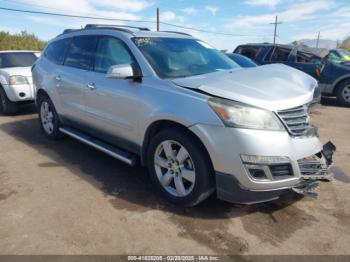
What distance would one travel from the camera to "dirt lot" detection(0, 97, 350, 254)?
279cm

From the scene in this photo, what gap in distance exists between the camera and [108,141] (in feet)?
14.3

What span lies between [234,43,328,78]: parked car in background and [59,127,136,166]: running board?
22.7ft

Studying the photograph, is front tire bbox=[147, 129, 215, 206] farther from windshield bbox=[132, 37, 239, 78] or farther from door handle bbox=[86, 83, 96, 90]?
door handle bbox=[86, 83, 96, 90]

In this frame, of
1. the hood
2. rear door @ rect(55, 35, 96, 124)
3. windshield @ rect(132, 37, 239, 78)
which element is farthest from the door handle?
the hood

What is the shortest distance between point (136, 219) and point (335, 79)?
8471 mm

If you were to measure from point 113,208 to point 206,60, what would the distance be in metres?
2.16

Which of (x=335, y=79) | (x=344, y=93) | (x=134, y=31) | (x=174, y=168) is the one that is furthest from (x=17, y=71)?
(x=344, y=93)

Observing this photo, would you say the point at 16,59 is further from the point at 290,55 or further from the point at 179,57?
the point at 290,55

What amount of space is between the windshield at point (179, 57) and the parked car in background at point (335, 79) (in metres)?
6.32

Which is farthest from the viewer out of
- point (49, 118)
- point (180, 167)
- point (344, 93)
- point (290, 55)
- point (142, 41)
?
point (290, 55)

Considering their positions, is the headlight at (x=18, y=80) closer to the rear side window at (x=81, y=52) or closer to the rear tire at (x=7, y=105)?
the rear tire at (x=7, y=105)

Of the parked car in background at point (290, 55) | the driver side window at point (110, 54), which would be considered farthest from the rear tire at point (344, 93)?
the driver side window at point (110, 54)

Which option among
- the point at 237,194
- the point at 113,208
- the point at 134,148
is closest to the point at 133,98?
the point at 134,148

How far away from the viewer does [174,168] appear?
3398mm
